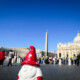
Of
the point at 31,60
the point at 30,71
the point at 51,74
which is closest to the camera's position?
the point at 30,71

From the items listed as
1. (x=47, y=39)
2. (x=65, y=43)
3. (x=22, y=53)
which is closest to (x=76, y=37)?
(x=65, y=43)

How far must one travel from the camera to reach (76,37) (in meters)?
75.8

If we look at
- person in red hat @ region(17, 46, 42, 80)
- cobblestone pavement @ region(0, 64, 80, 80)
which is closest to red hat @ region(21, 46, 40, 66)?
person in red hat @ region(17, 46, 42, 80)

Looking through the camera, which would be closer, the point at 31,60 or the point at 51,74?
the point at 31,60

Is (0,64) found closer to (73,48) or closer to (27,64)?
(27,64)

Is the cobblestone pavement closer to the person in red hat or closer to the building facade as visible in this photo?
the person in red hat

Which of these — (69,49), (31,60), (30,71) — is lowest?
(30,71)

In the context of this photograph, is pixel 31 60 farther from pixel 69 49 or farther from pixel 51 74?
pixel 69 49

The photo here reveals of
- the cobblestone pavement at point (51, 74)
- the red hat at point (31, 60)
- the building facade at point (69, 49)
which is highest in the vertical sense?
the building facade at point (69, 49)

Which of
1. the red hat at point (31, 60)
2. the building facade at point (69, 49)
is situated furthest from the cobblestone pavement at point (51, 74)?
the building facade at point (69, 49)

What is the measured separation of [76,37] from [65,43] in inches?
328

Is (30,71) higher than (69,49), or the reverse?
(69,49)

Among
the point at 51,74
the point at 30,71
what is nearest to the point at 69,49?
the point at 51,74

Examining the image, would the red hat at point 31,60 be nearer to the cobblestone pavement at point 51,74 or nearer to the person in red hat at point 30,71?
the person in red hat at point 30,71
